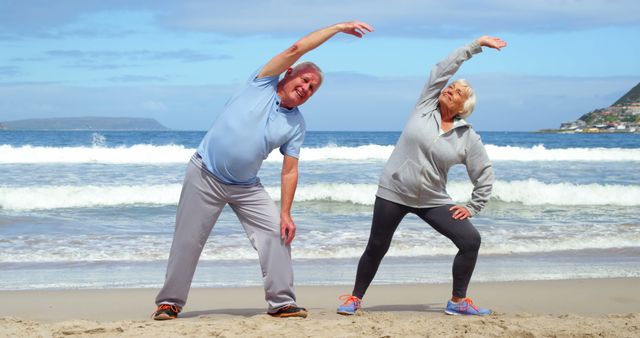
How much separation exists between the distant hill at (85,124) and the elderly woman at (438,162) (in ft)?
220

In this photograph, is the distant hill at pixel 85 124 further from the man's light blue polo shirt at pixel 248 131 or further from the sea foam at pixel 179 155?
the man's light blue polo shirt at pixel 248 131

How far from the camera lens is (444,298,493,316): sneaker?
5.44 meters

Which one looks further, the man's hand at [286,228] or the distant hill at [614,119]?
the distant hill at [614,119]

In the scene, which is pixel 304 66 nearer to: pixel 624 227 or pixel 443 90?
pixel 443 90

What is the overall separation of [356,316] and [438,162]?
1227 mm

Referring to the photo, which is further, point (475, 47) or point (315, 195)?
point (315, 195)

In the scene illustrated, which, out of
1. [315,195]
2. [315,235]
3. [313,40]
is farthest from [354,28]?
[315,195]

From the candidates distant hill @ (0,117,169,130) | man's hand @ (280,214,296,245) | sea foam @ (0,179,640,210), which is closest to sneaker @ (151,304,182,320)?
man's hand @ (280,214,296,245)

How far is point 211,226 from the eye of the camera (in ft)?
17.0

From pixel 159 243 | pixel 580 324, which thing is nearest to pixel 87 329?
pixel 580 324

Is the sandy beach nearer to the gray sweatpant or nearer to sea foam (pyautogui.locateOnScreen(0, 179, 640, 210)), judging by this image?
the gray sweatpant

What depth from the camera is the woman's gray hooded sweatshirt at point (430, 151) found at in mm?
5020

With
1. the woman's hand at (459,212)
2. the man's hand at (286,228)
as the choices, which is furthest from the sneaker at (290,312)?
the woman's hand at (459,212)

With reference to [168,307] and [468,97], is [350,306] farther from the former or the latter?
[468,97]
